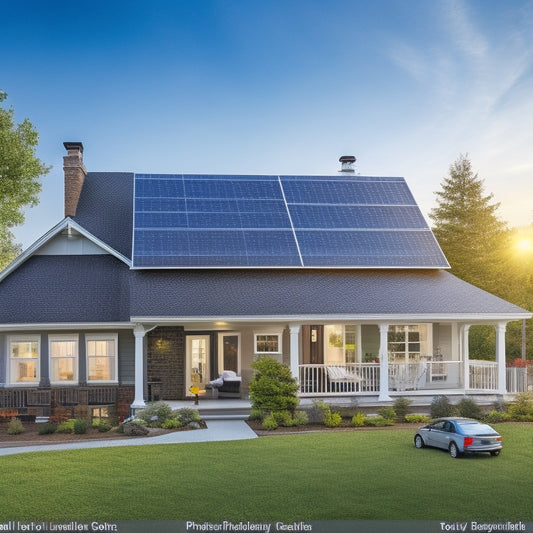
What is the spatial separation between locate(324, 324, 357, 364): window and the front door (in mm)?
4630

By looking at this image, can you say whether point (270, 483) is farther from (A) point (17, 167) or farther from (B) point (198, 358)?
(A) point (17, 167)

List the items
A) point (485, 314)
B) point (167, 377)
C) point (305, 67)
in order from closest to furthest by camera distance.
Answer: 1. point (485, 314)
2. point (167, 377)
3. point (305, 67)

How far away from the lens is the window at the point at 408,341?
2241 cm

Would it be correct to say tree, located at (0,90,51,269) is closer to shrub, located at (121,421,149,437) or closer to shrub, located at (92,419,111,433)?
shrub, located at (92,419,111,433)

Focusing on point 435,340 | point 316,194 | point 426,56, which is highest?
point 426,56

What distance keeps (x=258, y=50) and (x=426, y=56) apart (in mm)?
8467

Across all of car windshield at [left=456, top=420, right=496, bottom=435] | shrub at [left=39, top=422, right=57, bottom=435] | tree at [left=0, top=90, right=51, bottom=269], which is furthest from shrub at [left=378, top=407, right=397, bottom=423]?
tree at [left=0, top=90, right=51, bottom=269]

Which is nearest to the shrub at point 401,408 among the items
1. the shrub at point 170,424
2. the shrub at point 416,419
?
the shrub at point 416,419

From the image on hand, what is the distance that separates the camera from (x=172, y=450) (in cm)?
1430

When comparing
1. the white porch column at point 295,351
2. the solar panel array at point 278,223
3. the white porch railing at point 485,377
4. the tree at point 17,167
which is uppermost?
the tree at point 17,167

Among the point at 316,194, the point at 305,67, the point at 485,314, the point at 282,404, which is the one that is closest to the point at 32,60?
the point at 305,67

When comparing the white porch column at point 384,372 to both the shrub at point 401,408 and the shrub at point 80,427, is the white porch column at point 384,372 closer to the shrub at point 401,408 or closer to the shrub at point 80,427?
the shrub at point 401,408

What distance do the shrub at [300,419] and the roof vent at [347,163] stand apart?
48.3ft

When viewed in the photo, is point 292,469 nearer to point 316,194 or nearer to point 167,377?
point 167,377
